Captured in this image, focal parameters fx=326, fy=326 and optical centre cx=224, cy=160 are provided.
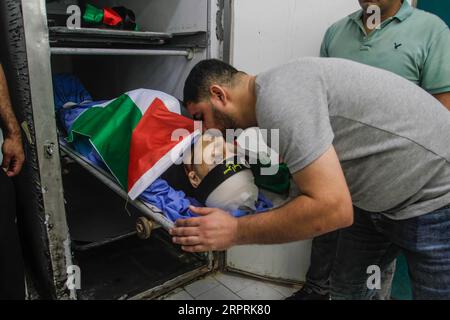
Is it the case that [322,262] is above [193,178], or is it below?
below

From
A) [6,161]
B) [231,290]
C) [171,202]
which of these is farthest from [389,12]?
[6,161]

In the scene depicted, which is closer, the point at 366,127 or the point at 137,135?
the point at 366,127

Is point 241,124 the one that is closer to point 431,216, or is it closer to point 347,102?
point 347,102

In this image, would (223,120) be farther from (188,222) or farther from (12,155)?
(12,155)

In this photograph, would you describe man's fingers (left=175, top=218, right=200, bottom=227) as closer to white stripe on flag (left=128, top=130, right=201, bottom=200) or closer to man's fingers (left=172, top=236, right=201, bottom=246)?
man's fingers (left=172, top=236, right=201, bottom=246)

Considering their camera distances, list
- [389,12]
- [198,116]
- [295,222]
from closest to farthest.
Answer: [295,222]
[198,116]
[389,12]

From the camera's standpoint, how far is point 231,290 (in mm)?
1650

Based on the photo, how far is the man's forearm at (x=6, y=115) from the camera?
115 centimetres

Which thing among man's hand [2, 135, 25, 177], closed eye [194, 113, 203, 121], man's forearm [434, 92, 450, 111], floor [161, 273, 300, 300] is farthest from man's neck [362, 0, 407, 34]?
man's hand [2, 135, 25, 177]

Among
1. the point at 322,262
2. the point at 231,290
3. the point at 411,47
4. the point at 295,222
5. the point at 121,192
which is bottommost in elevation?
the point at 231,290

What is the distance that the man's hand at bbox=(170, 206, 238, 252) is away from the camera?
81cm

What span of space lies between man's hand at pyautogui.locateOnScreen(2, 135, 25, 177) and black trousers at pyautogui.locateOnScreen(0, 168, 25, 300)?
0.11 m

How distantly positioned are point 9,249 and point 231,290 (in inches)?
39.4

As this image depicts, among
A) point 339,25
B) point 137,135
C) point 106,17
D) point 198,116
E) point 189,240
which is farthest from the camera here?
point 106,17
